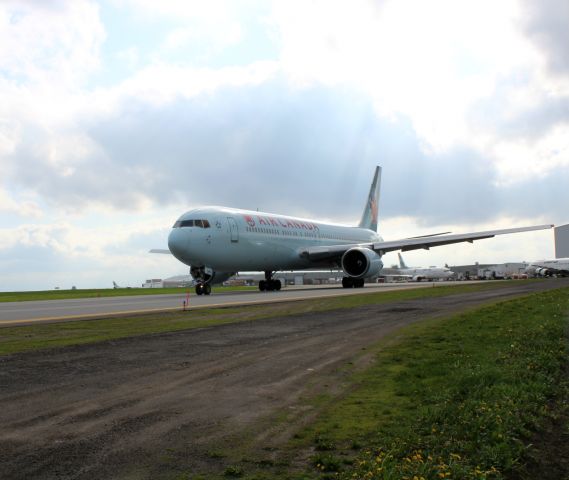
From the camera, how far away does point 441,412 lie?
564cm

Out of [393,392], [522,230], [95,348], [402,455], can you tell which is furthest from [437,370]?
[522,230]

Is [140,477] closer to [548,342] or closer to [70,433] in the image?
[70,433]

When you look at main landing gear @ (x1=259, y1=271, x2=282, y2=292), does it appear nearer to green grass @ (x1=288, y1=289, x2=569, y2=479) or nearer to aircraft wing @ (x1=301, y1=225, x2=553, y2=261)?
aircraft wing @ (x1=301, y1=225, x2=553, y2=261)

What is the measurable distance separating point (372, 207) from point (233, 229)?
93.0 feet

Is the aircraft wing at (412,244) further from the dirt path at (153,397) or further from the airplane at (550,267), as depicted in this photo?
the airplane at (550,267)

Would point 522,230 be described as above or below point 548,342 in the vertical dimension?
above

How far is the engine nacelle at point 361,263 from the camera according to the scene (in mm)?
39562

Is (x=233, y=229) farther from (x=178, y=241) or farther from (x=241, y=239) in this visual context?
(x=178, y=241)

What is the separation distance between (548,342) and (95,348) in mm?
8097

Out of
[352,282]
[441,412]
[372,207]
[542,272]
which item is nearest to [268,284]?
[352,282]

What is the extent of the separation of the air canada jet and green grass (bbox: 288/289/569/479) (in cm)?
2342

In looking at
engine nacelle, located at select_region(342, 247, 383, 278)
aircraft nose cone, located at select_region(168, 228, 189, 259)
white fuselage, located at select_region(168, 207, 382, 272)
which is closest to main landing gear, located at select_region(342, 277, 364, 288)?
engine nacelle, located at select_region(342, 247, 383, 278)

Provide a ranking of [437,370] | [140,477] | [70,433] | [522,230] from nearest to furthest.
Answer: [140,477] → [70,433] → [437,370] → [522,230]

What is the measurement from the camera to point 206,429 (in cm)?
541
